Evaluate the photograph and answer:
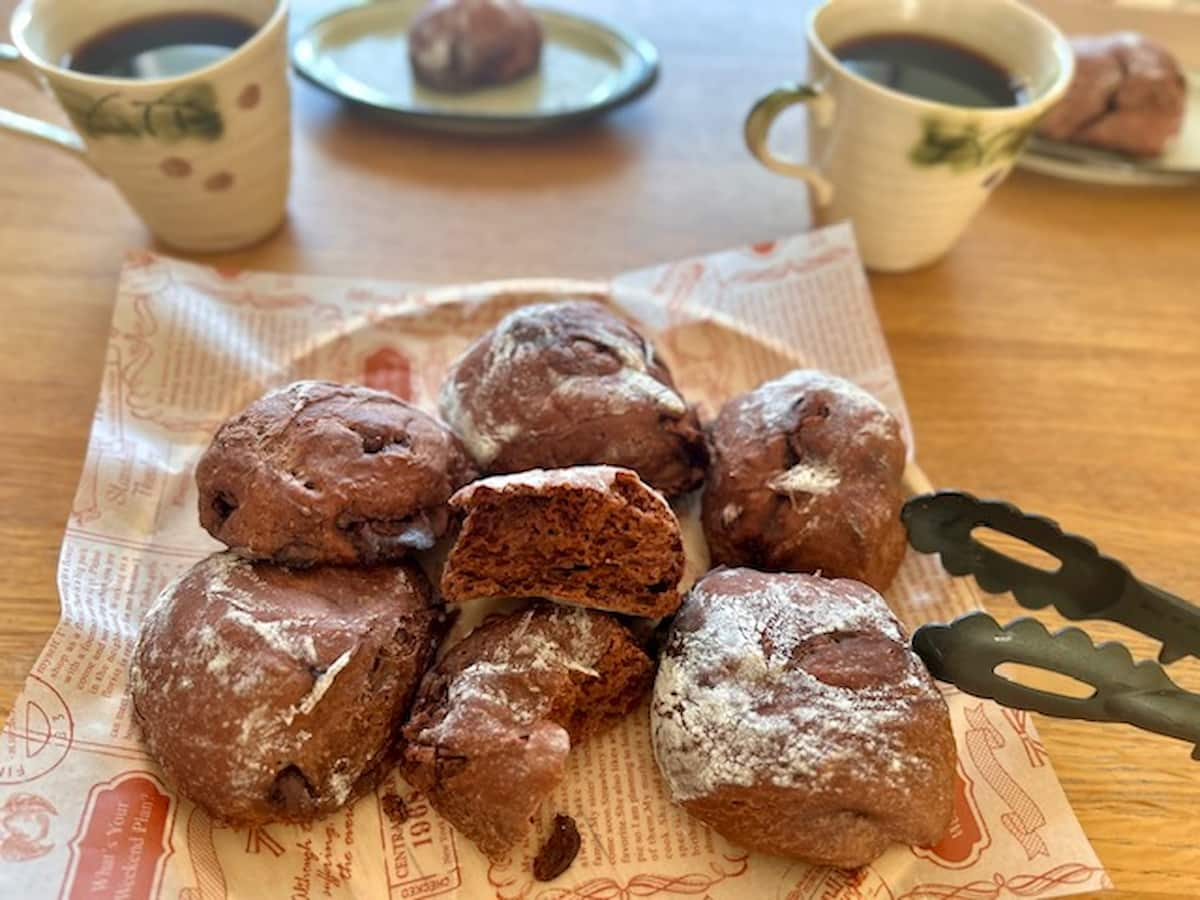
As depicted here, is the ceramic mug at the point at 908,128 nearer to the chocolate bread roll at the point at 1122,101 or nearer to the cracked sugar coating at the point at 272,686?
the chocolate bread roll at the point at 1122,101

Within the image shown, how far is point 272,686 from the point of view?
39.9 inches

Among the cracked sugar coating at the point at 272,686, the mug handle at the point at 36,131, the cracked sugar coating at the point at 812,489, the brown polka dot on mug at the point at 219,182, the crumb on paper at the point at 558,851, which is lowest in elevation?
the crumb on paper at the point at 558,851

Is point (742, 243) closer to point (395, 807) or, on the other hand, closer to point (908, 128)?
A: point (908, 128)

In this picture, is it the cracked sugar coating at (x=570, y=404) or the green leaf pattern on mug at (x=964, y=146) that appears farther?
the green leaf pattern on mug at (x=964, y=146)

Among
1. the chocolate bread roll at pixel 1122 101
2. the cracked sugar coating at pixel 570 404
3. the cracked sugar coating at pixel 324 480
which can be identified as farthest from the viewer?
the chocolate bread roll at pixel 1122 101

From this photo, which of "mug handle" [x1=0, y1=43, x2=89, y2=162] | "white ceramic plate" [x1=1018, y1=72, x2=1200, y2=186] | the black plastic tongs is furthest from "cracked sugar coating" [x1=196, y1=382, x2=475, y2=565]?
"white ceramic plate" [x1=1018, y1=72, x2=1200, y2=186]

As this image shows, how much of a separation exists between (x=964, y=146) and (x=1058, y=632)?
88cm

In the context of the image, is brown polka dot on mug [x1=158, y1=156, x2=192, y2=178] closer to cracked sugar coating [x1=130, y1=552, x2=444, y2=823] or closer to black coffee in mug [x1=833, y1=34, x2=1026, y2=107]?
cracked sugar coating [x1=130, y1=552, x2=444, y2=823]

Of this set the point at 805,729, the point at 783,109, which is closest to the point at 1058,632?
the point at 805,729

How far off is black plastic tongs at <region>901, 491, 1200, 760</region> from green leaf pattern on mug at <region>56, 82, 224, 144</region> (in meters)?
1.17

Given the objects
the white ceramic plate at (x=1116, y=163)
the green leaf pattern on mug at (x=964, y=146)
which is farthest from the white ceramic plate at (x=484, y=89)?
the white ceramic plate at (x=1116, y=163)

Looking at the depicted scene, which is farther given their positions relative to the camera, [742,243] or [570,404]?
[742,243]

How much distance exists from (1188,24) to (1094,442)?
1399 mm

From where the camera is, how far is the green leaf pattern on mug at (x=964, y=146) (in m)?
1.56
